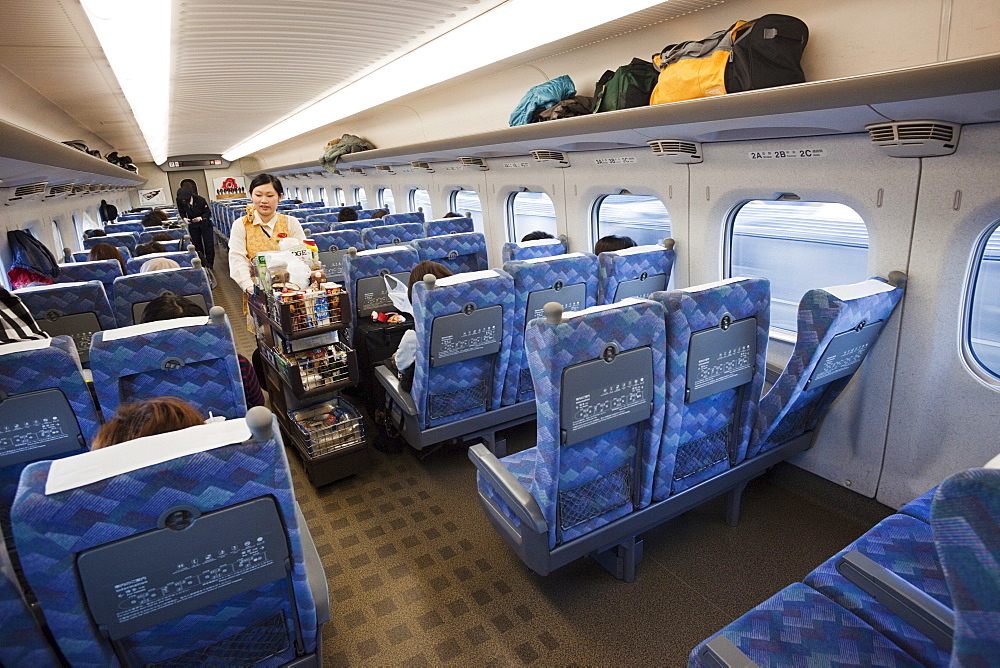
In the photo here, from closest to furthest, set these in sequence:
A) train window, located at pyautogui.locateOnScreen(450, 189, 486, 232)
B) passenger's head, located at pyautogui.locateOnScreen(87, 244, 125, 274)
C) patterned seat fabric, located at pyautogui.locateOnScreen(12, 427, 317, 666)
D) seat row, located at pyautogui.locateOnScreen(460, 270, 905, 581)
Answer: patterned seat fabric, located at pyautogui.locateOnScreen(12, 427, 317, 666) → seat row, located at pyautogui.locateOnScreen(460, 270, 905, 581) → passenger's head, located at pyautogui.locateOnScreen(87, 244, 125, 274) → train window, located at pyautogui.locateOnScreen(450, 189, 486, 232)

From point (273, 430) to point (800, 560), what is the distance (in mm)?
3024

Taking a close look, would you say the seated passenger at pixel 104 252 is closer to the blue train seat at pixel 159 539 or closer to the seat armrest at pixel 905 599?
the blue train seat at pixel 159 539

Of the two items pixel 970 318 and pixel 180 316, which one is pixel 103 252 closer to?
pixel 180 316

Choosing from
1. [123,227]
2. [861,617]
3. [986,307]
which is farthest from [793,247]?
[123,227]

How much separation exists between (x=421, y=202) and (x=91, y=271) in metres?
8.85

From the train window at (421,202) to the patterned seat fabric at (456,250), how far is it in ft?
12.6

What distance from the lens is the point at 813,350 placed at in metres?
2.69

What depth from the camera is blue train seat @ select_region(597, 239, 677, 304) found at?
163 inches

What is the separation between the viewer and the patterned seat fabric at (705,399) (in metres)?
2.48

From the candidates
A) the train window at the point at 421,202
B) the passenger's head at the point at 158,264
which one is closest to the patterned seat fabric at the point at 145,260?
the passenger's head at the point at 158,264

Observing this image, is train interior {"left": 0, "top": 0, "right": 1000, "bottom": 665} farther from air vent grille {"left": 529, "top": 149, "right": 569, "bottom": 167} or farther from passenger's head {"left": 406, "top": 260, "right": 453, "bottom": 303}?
passenger's head {"left": 406, "top": 260, "right": 453, "bottom": 303}

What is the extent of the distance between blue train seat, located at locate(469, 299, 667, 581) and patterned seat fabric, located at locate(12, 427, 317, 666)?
1.07 meters

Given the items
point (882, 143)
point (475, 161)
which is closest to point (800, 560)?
point (882, 143)

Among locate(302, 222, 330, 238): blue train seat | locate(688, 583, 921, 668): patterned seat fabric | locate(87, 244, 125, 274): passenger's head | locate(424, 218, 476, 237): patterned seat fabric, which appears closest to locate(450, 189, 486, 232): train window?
locate(424, 218, 476, 237): patterned seat fabric
